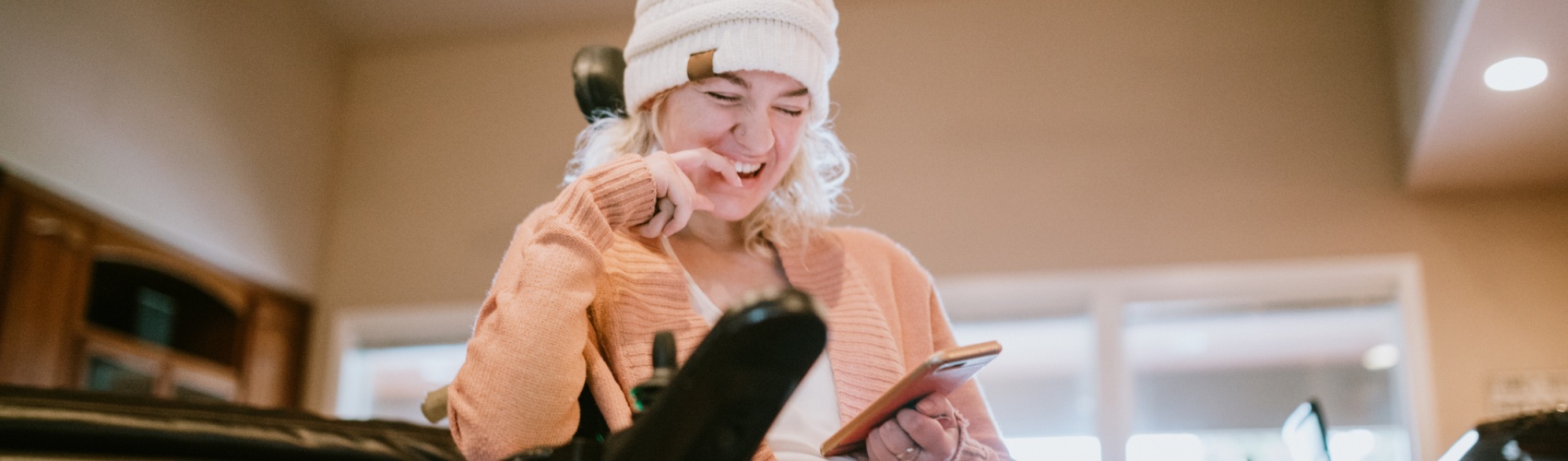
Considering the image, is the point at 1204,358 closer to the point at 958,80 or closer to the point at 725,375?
the point at 958,80

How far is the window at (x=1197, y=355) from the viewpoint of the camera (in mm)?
4133

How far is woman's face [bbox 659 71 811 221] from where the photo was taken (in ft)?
4.56

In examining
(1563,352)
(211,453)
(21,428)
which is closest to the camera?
(21,428)

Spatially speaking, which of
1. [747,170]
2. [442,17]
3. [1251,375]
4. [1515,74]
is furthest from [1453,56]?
[442,17]

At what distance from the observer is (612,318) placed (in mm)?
1217

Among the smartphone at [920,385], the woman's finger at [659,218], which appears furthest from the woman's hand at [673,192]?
the smartphone at [920,385]

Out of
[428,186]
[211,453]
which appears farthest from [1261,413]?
[211,453]

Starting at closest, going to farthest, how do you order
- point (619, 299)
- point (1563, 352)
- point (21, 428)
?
point (21, 428) < point (619, 299) < point (1563, 352)

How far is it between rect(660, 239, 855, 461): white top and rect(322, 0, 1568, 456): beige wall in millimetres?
2810

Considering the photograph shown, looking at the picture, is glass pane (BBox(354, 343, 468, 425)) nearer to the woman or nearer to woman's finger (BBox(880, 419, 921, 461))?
the woman

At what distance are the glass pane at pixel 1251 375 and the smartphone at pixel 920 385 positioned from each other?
10.8 ft

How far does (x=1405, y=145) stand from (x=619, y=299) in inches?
137

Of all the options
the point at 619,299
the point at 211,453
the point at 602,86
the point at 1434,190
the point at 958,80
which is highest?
the point at 958,80

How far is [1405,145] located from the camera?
158 inches
